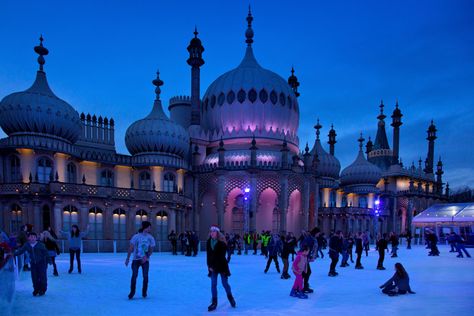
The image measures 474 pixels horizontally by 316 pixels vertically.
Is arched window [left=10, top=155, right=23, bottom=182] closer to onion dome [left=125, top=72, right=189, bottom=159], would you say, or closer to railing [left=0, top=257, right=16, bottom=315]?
onion dome [left=125, top=72, right=189, bottom=159]

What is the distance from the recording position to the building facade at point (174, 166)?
2947cm

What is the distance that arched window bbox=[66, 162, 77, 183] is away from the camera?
3244 centimetres

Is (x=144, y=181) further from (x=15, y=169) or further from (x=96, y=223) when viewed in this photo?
(x=15, y=169)

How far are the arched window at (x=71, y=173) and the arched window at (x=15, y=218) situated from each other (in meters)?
4.42

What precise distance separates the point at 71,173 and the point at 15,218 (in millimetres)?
5515

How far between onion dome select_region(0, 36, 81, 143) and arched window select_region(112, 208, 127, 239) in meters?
6.87

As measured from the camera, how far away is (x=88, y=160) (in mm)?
33688

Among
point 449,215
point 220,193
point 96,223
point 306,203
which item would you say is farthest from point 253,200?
point 449,215

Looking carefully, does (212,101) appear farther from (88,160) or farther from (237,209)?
(88,160)

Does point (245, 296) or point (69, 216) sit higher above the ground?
point (245, 296)

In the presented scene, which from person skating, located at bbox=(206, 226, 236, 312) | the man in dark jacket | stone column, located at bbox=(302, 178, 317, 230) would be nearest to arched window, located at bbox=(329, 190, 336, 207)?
stone column, located at bbox=(302, 178, 317, 230)

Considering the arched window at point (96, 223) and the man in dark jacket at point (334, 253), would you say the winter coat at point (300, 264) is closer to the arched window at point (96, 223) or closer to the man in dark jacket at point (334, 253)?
the man in dark jacket at point (334, 253)

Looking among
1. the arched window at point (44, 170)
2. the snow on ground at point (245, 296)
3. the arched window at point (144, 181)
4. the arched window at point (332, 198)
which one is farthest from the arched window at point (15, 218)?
the arched window at point (332, 198)

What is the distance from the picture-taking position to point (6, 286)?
7.43 meters
